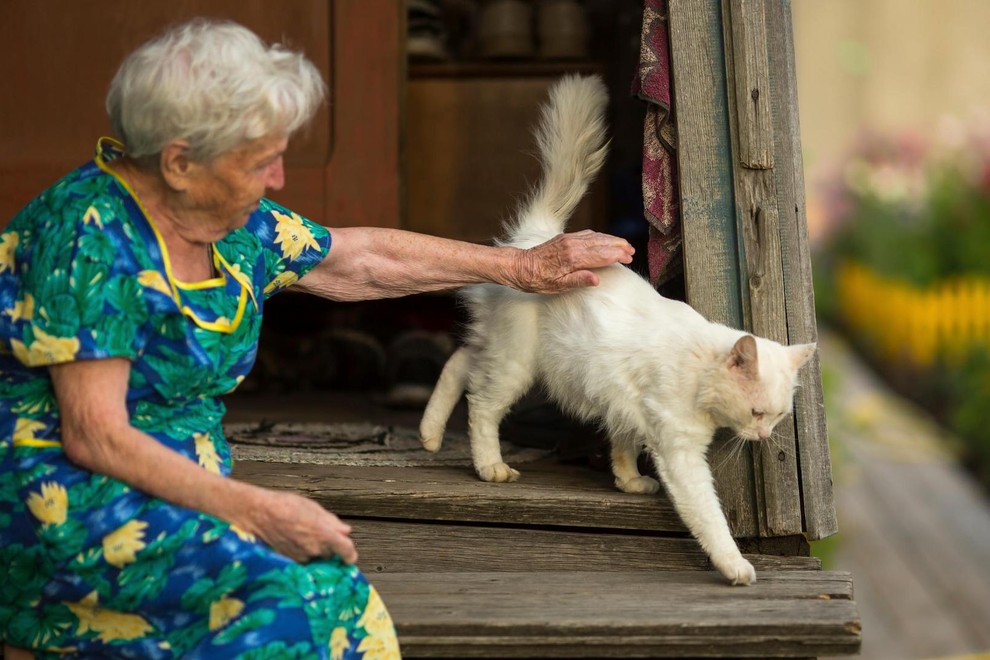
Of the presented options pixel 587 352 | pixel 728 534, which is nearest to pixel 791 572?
pixel 728 534

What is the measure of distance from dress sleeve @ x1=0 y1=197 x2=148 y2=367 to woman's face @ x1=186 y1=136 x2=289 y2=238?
0.50ft

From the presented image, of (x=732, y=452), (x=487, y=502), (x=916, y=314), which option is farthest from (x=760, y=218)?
(x=916, y=314)

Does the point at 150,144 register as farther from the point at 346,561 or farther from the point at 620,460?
the point at 620,460

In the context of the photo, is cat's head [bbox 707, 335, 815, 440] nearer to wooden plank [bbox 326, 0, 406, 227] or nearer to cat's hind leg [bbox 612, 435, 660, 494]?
cat's hind leg [bbox 612, 435, 660, 494]

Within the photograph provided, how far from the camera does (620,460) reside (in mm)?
2805

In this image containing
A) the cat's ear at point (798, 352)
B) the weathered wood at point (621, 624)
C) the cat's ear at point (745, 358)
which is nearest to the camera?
the weathered wood at point (621, 624)

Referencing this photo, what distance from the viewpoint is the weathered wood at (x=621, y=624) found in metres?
2.25

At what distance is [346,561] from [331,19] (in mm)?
2411

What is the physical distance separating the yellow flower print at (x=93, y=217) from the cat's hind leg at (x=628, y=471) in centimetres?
139

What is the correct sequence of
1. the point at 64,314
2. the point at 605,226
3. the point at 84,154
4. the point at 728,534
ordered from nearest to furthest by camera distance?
1. the point at 64,314
2. the point at 728,534
3. the point at 84,154
4. the point at 605,226

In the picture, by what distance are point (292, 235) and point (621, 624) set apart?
1070mm

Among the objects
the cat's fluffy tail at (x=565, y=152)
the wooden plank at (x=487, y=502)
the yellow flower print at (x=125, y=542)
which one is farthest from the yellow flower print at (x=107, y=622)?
the cat's fluffy tail at (x=565, y=152)

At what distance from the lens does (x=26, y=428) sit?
1.90 metres

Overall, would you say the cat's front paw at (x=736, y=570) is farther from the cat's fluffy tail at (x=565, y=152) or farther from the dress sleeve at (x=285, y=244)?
the dress sleeve at (x=285, y=244)
